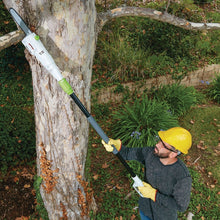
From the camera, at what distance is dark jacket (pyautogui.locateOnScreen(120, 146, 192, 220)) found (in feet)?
7.29

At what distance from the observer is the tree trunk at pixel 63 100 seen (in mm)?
1851

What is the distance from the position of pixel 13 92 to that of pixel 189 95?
4448 mm

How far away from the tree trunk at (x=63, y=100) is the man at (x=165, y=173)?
0.48m

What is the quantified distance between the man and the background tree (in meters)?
0.49

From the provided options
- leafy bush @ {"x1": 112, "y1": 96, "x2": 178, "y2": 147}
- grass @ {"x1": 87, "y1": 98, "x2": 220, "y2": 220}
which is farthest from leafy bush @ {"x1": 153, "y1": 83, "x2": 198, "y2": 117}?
leafy bush @ {"x1": 112, "y1": 96, "x2": 178, "y2": 147}

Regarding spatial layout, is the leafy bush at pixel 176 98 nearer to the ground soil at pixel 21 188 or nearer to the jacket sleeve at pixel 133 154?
the ground soil at pixel 21 188

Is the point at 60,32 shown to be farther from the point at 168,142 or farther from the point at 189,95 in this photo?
the point at 189,95

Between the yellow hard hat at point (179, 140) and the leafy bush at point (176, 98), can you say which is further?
the leafy bush at point (176, 98)

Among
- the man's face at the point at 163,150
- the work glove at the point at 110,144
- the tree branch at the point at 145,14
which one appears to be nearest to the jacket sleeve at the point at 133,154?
the work glove at the point at 110,144

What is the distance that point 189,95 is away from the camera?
5.84 metres

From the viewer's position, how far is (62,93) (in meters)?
2.16

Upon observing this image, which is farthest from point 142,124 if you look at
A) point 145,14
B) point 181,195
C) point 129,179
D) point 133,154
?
point 181,195

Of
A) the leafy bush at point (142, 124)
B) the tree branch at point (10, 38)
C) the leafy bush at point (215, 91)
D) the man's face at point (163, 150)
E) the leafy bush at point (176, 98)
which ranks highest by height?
the tree branch at point (10, 38)

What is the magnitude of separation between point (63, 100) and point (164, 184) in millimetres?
1397
